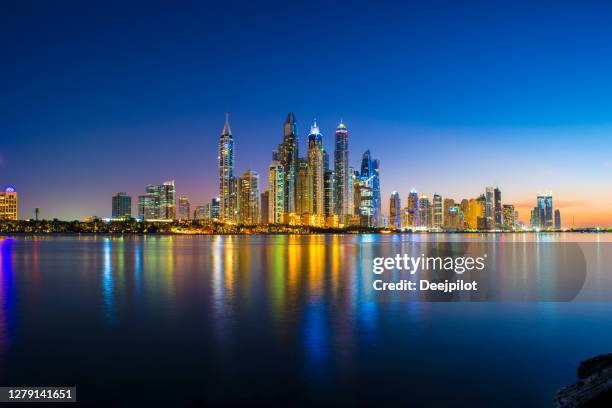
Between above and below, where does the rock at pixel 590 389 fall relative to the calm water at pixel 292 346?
above

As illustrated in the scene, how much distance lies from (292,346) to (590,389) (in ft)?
33.5

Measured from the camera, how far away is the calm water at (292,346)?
45.3ft

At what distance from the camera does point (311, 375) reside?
1502cm

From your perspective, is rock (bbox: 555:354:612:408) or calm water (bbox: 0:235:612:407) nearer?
rock (bbox: 555:354:612:408)

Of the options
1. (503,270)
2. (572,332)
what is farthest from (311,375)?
(503,270)

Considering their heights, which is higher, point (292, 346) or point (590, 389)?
point (590, 389)

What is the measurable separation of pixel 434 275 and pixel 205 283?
20.1 metres

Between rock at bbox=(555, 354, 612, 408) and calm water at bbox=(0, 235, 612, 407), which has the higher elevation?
rock at bbox=(555, 354, 612, 408)

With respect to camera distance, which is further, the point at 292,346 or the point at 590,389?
the point at 292,346

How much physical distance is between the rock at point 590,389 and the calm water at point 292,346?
1.81 ft

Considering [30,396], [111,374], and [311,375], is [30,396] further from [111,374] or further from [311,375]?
[311,375]

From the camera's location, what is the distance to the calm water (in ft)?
45.3

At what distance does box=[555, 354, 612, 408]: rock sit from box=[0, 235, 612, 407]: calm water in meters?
0.55

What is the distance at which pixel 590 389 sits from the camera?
11469 millimetres
